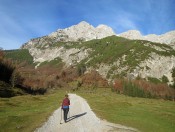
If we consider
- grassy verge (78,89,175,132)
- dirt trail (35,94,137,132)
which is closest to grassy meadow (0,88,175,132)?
grassy verge (78,89,175,132)

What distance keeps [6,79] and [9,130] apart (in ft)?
489

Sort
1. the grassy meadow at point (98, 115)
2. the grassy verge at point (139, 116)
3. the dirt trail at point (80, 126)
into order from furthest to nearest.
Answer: the grassy verge at point (139, 116), the grassy meadow at point (98, 115), the dirt trail at point (80, 126)

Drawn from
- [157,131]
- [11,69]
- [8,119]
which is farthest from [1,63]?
[157,131]

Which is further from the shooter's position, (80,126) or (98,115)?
(98,115)

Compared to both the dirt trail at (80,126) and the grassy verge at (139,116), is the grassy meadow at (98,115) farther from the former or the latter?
the dirt trail at (80,126)

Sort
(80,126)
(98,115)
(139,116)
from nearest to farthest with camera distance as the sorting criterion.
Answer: (80,126) → (98,115) → (139,116)

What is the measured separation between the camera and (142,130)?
91.3 ft

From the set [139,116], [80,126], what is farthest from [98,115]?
[80,126]

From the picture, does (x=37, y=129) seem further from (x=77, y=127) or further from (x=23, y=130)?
(x=77, y=127)

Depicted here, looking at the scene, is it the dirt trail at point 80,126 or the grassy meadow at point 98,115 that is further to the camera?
the grassy meadow at point 98,115

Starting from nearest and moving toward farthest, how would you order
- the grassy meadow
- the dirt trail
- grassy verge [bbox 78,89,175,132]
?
the dirt trail → the grassy meadow → grassy verge [bbox 78,89,175,132]

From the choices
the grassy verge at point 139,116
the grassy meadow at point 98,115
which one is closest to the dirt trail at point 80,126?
the grassy meadow at point 98,115

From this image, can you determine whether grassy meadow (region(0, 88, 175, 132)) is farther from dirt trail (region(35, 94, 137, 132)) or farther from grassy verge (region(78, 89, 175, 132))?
dirt trail (region(35, 94, 137, 132))

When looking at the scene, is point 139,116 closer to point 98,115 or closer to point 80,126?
point 98,115
